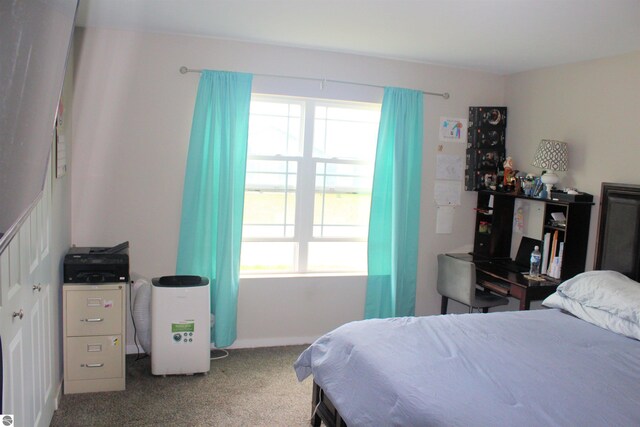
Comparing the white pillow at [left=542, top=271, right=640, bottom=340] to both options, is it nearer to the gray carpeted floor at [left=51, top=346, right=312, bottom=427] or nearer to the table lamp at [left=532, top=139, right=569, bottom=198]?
the table lamp at [left=532, top=139, right=569, bottom=198]

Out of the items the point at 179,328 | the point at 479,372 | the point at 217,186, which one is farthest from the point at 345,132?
the point at 479,372

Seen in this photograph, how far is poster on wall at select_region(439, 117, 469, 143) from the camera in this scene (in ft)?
14.1

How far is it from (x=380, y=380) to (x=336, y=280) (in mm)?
1983

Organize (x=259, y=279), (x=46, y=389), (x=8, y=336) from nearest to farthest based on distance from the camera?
(x=8, y=336)
(x=46, y=389)
(x=259, y=279)

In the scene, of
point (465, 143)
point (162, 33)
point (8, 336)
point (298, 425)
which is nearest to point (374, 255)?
point (465, 143)

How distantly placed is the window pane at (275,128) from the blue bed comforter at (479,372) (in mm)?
1799

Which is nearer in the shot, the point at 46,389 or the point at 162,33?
the point at 46,389

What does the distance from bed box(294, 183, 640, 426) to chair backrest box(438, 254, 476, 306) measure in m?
0.59

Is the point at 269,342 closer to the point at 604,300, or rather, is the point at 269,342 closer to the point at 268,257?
the point at 268,257

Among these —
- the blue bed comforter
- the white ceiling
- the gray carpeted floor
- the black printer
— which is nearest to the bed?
the blue bed comforter

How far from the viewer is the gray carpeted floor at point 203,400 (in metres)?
2.82

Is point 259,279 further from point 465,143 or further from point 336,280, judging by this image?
point 465,143

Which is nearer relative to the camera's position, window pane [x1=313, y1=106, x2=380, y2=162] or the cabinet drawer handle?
the cabinet drawer handle

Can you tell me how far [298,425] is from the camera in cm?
283
